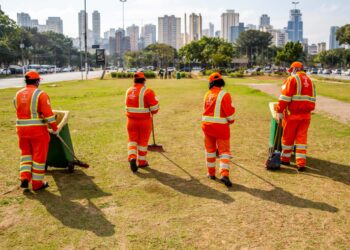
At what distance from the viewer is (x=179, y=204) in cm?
518

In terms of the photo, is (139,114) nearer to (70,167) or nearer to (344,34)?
(70,167)

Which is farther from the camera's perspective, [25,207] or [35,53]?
[35,53]

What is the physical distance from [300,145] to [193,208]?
9.13ft

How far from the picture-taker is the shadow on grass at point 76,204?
453cm

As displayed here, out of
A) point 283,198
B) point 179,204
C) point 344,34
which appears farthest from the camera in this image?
point 344,34

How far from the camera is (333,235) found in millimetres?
4230

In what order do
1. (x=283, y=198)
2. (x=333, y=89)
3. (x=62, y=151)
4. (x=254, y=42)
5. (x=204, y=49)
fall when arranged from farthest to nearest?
1. (x=254, y=42)
2. (x=204, y=49)
3. (x=333, y=89)
4. (x=62, y=151)
5. (x=283, y=198)

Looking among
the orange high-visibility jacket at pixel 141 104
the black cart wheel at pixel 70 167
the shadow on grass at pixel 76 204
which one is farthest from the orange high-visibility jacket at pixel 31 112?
the orange high-visibility jacket at pixel 141 104

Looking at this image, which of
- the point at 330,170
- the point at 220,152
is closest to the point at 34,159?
the point at 220,152

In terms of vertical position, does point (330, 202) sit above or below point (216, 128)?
below

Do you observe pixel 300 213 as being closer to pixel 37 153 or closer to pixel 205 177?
pixel 205 177

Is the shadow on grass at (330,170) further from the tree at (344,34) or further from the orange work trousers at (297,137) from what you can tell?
the tree at (344,34)

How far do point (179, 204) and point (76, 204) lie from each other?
143 centimetres

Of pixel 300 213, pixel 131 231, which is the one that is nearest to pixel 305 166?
pixel 300 213
